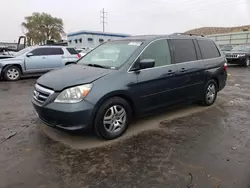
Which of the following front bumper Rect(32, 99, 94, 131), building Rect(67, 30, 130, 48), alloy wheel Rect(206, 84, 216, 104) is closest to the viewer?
front bumper Rect(32, 99, 94, 131)

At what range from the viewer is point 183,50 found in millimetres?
5094

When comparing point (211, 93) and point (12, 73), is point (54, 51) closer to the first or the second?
point (12, 73)

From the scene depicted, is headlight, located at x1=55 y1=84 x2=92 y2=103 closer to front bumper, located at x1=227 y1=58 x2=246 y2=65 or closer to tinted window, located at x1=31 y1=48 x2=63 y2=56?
tinted window, located at x1=31 y1=48 x2=63 y2=56

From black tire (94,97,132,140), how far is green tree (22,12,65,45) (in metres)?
52.6

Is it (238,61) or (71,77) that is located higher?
(238,61)

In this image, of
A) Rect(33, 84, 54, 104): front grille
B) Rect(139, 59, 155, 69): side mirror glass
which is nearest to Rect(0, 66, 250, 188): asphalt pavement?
Rect(33, 84, 54, 104): front grille

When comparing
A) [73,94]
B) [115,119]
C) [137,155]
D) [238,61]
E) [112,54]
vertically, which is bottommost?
[137,155]

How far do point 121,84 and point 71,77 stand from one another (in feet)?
2.63

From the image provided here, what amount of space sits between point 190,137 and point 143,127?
875 mm

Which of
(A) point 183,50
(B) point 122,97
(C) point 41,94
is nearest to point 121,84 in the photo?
(B) point 122,97

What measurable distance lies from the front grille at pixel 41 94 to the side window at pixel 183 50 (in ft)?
8.43

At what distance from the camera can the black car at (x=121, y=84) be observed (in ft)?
11.7

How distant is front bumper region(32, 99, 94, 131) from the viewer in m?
3.48

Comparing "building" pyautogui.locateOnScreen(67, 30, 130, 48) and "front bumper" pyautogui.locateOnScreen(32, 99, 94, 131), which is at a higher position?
"building" pyautogui.locateOnScreen(67, 30, 130, 48)
